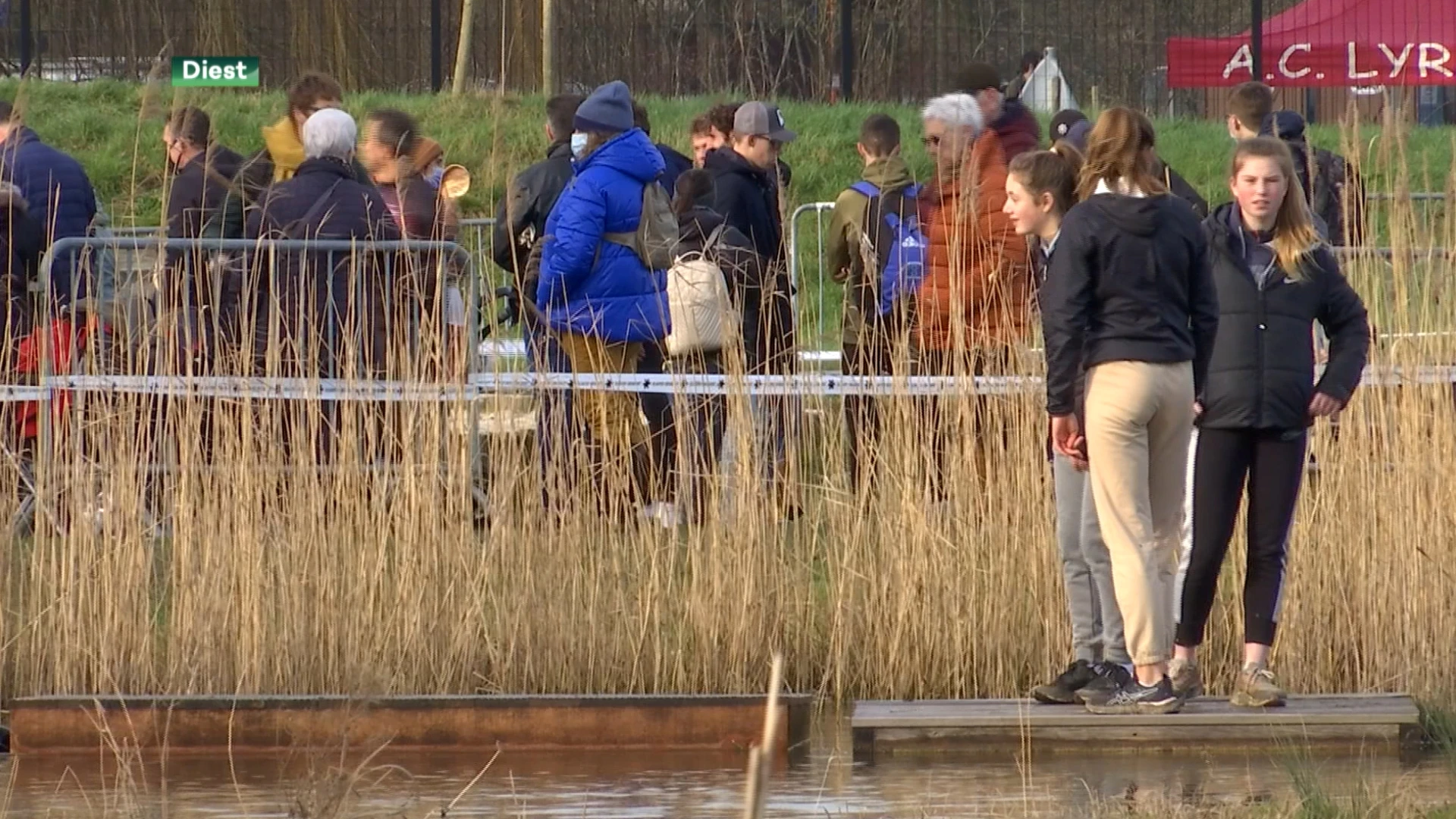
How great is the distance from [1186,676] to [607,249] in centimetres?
312

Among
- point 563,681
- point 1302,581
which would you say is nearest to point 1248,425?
point 1302,581

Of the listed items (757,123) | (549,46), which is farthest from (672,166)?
(549,46)

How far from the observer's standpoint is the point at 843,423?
7.58 m

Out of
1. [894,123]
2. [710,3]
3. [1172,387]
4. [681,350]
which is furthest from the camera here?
[710,3]

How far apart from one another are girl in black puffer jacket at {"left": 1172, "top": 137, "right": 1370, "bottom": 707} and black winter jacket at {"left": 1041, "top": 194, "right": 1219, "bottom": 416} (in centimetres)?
21

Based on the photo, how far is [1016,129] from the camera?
34.2 ft

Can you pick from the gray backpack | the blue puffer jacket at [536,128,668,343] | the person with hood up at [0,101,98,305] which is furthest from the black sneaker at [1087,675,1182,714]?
the person with hood up at [0,101,98,305]

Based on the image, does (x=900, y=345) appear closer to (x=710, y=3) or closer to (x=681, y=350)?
(x=681, y=350)

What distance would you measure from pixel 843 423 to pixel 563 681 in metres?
1.15

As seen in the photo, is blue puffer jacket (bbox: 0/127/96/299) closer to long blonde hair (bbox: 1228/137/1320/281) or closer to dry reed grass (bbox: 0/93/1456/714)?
dry reed grass (bbox: 0/93/1456/714)

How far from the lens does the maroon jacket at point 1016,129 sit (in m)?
10.3

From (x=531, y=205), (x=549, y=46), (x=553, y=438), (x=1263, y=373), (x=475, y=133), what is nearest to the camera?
(x=1263, y=373)

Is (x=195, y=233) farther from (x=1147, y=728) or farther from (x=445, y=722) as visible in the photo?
(x=1147, y=728)

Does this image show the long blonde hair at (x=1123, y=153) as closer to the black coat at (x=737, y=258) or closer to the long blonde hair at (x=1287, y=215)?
the long blonde hair at (x=1287, y=215)
